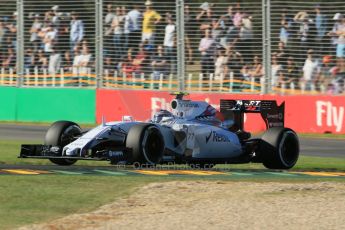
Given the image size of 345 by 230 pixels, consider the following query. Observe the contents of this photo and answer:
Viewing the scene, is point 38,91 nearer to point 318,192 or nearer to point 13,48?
point 13,48

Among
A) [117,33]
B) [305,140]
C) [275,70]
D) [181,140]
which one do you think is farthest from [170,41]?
[181,140]

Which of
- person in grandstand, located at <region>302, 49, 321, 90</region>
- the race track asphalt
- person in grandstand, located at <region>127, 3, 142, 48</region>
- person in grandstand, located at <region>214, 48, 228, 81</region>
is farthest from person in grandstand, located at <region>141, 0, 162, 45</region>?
person in grandstand, located at <region>302, 49, 321, 90</region>

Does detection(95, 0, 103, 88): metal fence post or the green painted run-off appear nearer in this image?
detection(95, 0, 103, 88): metal fence post

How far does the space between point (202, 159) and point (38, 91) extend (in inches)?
485

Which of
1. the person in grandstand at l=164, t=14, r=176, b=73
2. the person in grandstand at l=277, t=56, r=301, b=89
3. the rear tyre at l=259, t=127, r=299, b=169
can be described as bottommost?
the rear tyre at l=259, t=127, r=299, b=169

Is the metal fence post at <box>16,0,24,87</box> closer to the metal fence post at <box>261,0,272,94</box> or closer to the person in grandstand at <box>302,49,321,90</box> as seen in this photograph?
the metal fence post at <box>261,0,272,94</box>

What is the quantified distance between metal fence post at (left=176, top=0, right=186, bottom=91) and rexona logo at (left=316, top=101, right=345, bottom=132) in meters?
3.58

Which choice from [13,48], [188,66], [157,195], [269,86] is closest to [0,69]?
[13,48]

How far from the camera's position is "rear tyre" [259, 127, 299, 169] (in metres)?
15.4

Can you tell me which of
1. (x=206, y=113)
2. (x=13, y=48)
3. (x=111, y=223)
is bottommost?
(x=111, y=223)

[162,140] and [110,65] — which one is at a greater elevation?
[110,65]

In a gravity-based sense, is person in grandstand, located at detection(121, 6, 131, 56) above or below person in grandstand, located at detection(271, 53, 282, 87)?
above

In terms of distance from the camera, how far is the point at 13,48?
2709 cm

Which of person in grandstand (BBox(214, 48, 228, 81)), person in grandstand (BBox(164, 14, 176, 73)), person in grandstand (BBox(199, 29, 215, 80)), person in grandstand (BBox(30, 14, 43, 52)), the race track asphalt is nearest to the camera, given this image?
the race track asphalt
